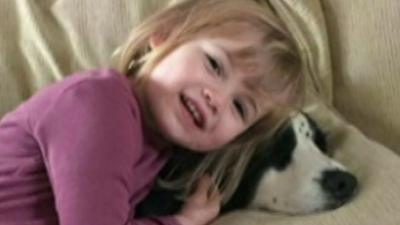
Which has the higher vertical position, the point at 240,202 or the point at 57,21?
the point at 57,21

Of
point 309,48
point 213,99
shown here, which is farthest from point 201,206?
point 309,48

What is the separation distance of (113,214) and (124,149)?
0.09m

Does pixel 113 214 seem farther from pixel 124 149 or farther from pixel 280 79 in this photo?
pixel 280 79

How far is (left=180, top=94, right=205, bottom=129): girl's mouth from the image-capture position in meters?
1.10

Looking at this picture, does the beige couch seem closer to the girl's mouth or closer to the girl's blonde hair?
the girl's blonde hair

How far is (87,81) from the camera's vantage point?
1031 mm

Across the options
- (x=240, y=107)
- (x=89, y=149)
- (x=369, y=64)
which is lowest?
(x=369, y=64)

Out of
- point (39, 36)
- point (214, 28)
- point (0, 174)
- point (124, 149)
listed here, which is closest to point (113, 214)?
point (124, 149)

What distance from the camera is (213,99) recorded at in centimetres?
110

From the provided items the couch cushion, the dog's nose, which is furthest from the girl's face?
the couch cushion

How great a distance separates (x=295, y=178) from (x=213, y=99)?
17 centimetres

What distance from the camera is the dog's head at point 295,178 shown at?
3.65ft

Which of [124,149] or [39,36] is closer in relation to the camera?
[124,149]

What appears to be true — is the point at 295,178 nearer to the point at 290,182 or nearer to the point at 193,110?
the point at 290,182
